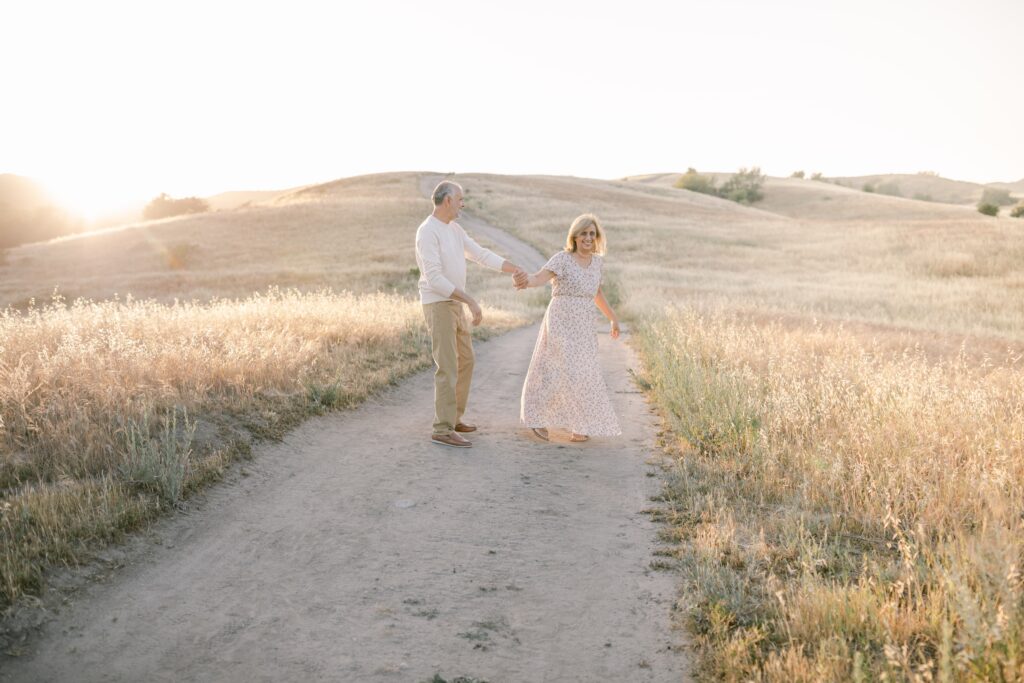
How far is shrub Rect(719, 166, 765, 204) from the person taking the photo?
349 ft

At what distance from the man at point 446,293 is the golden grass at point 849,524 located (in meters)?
2.58

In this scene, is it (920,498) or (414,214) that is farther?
(414,214)

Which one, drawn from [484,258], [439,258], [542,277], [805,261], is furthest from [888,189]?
[439,258]

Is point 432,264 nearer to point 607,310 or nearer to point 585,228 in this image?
point 585,228

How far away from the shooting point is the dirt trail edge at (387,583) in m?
3.53

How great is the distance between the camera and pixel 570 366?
26.0 feet

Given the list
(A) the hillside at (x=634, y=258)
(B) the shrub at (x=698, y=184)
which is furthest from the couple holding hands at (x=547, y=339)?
(B) the shrub at (x=698, y=184)

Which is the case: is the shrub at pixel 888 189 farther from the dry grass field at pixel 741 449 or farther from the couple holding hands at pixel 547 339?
the couple holding hands at pixel 547 339

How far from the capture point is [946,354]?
41.4 ft

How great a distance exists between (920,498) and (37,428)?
7.25 metres

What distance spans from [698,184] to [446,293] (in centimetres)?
11219

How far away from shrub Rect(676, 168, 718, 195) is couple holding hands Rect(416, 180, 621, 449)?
10965cm

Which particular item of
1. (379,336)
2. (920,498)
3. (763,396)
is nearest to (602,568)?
(920,498)

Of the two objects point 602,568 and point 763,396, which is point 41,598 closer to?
point 602,568
